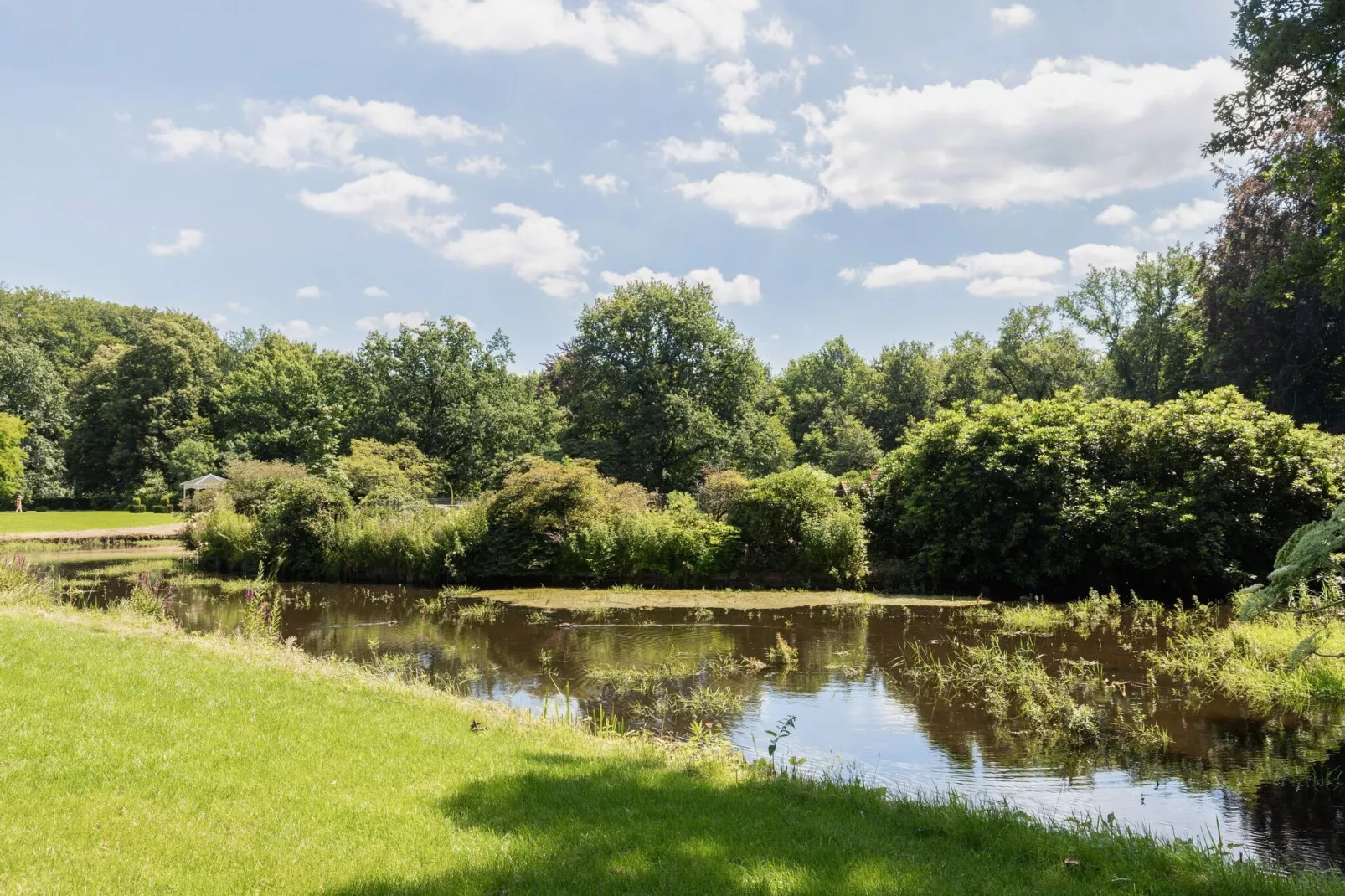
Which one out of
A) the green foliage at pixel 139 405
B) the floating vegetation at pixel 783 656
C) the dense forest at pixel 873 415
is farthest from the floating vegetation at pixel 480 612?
the green foliage at pixel 139 405

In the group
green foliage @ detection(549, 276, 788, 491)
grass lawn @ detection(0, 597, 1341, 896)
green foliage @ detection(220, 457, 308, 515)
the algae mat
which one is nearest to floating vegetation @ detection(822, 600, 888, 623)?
the algae mat

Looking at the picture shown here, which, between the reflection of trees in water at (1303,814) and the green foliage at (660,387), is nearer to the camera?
the reflection of trees in water at (1303,814)

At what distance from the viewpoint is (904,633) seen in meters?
14.1

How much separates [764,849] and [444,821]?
197 centimetres

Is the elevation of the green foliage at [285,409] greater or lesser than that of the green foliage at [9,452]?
greater

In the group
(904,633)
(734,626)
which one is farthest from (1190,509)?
(734,626)

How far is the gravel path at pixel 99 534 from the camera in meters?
33.6

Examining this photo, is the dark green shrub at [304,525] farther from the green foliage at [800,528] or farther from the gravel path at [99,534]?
the green foliage at [800,528]

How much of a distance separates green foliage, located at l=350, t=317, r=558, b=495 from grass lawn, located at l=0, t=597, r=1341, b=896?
31603 millimetres

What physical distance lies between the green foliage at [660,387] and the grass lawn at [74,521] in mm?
24145

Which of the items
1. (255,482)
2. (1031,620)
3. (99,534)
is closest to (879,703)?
(1031,620)

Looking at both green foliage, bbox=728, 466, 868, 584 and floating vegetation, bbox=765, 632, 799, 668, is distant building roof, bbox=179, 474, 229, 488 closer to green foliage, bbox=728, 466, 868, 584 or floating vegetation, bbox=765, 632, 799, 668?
green foliage, bbox=728, 466, 868, 584

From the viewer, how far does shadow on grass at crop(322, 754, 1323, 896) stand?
405 centimetres

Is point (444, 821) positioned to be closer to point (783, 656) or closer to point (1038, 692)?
point (1038, 692)
